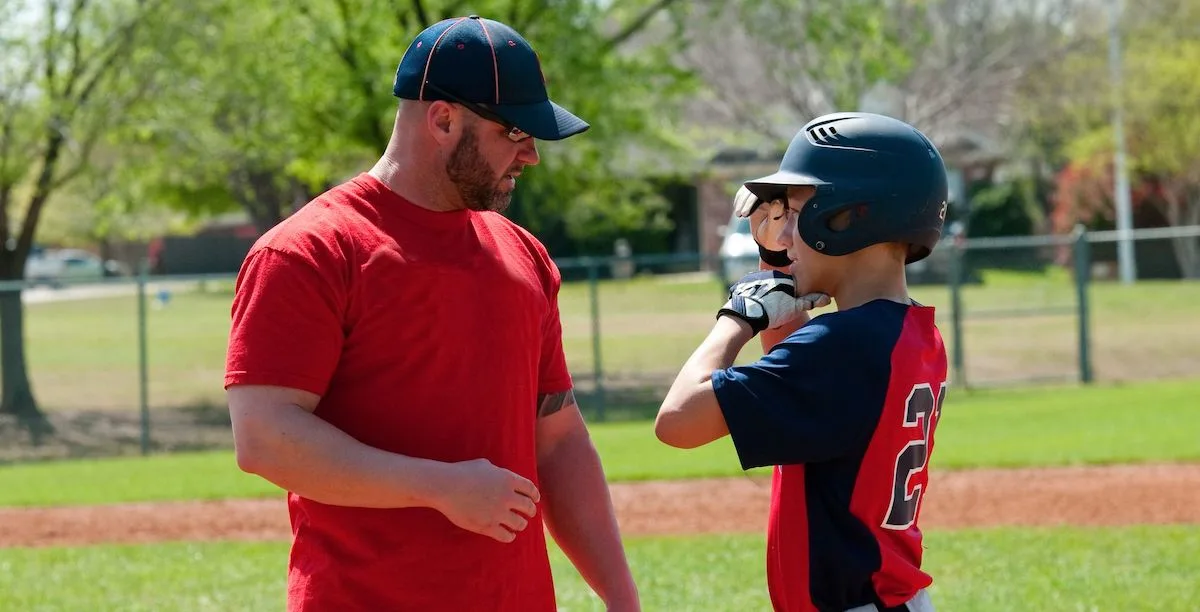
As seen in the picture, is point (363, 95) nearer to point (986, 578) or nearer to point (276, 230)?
point (986, 578)

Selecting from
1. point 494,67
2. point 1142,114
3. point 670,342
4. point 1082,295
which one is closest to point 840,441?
point 494,67

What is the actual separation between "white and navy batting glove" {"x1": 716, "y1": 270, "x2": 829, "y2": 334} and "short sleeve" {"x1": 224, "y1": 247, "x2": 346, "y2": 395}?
0.92 m

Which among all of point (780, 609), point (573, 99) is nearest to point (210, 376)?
point (573, 99)

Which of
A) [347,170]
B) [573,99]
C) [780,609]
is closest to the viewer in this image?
[780,609]

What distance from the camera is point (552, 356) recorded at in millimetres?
3240

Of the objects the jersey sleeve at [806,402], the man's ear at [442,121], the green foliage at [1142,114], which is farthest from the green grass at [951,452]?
the green foliage at [1142,114]

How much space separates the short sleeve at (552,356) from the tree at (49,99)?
1605 cm

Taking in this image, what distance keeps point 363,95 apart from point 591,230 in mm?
18834

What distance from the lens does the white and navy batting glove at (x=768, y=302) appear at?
10.0 feet

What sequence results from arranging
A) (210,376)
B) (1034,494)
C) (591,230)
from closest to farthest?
(1034,494) < (210,376) < (591,230)

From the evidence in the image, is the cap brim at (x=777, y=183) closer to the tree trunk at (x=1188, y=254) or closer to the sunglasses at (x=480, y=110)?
the sunglasses at (x=480, y=110)

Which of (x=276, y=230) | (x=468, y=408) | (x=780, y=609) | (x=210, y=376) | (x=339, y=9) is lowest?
(x=210, y=376)

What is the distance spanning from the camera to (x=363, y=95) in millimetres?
18797

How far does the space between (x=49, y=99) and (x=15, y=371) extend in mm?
3605
